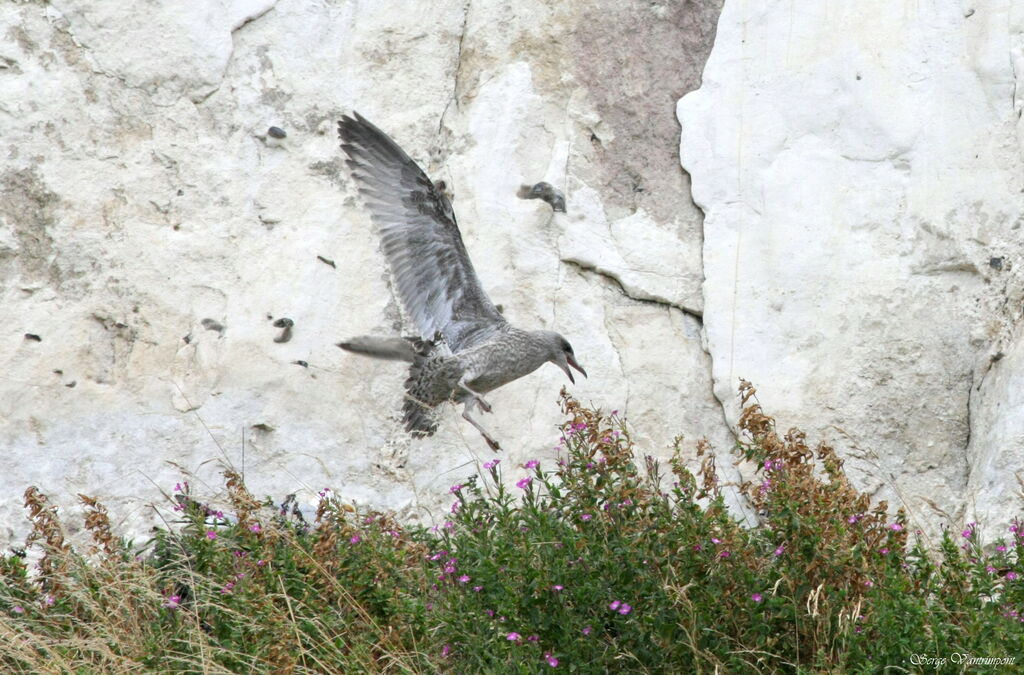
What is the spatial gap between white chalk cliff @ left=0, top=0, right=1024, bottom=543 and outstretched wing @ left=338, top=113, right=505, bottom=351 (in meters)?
0.14

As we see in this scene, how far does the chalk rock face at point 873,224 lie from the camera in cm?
593

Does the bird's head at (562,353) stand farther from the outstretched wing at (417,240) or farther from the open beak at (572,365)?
the outstretched wing at (417,240)

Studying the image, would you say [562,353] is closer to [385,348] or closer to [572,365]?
[572,365]

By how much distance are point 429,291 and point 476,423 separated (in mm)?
803

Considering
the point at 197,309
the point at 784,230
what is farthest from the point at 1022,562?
the point at 197,309

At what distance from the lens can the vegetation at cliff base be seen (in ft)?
12.7

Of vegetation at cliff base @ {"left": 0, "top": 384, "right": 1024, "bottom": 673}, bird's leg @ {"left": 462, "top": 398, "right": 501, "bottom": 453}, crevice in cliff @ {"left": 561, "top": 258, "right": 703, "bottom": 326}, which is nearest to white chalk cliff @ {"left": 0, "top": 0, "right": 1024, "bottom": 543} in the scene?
crevice in cliff @ {"left": 561, "top": 258, "right": 703, "bottom": 326}

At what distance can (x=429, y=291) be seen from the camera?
21.6 feet

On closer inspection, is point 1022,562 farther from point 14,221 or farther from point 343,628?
point 14,221

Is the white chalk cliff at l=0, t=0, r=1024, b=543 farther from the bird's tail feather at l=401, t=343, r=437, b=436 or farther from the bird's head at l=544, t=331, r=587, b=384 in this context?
the bird's head at l=544, t=331, r=587, b=384

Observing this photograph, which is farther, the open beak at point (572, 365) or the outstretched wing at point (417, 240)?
the outstretched wing at point (417, 240)

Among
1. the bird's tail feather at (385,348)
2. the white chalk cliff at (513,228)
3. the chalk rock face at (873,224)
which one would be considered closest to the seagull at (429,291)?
the bird's tail feather at (385,348)

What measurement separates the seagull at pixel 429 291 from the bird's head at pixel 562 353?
6 cm

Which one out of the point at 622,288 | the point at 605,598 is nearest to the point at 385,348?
the point at 622,288
